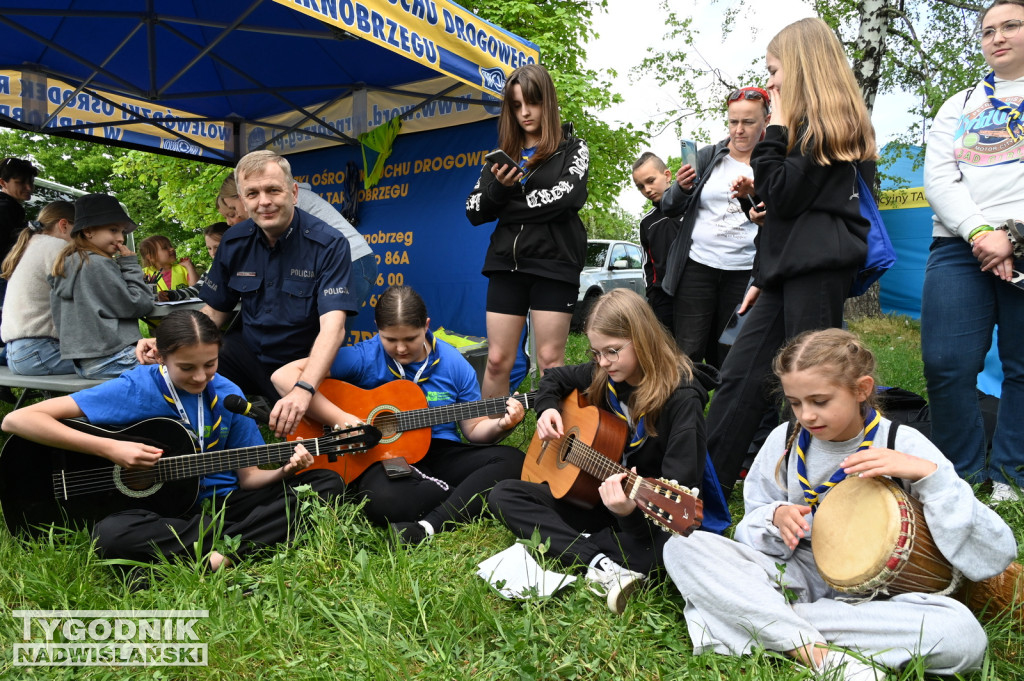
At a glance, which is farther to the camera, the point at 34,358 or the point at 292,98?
the point at 292,98

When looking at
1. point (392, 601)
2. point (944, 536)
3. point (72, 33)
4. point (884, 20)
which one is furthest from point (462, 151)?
point (884, 20)

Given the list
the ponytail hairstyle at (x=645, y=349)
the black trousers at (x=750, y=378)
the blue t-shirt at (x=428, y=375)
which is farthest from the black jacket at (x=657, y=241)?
the ponytail hairstyle at (x=645, y=349)

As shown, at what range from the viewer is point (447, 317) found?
6066 mm

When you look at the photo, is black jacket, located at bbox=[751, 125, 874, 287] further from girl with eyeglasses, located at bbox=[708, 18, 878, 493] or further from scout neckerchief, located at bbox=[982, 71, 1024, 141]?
scout neckerchief, located at bbox=[982, 71, 1024, 141]

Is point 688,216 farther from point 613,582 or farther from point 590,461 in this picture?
point 613,582

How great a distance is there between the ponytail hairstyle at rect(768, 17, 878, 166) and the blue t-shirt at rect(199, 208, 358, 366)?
2227 millimetres

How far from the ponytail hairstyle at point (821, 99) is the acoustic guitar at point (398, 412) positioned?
5.28 feet

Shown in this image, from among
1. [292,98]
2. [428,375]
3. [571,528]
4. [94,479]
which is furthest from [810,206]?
[292,98]

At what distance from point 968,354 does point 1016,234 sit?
0.51m

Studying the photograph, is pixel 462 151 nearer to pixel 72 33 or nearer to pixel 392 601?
pixel 72 33

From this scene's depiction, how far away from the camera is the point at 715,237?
12.7ft

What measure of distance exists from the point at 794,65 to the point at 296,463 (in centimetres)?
253

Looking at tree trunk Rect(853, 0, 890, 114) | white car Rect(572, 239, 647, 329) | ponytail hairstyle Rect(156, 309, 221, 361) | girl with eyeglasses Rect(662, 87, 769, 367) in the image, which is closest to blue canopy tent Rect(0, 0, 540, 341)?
girl with eyeglasses Rect(662, 87, 769, 367)

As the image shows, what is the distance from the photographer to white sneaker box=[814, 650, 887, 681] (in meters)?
1.77
